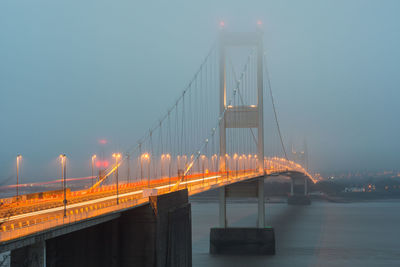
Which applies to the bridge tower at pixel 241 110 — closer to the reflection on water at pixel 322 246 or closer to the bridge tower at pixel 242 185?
the bridge tower at pixel 242 185

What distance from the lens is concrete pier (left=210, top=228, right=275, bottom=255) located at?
1308 inches

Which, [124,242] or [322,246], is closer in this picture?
[124,242]

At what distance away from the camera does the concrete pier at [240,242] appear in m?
33.2

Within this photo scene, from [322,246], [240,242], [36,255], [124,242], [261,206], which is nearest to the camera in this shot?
[36,255]

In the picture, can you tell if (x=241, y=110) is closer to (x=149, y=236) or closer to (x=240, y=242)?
(x=240, y=242)

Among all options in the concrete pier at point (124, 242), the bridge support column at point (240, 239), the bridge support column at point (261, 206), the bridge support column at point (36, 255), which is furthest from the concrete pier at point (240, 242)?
the bridge support column at point (36, 255)

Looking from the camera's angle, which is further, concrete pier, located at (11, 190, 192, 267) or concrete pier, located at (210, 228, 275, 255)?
concrete pier, located at (210, 228, 275, 255)

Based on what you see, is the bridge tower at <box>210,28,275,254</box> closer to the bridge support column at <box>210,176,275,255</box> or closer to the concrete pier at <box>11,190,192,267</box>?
the bridge support column at <box>210,176,275,255</box>

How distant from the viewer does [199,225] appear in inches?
2167

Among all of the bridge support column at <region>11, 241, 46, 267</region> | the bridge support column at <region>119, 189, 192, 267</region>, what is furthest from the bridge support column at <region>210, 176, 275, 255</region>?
the bridge support column at <region>11, 241, 46, 267</region>

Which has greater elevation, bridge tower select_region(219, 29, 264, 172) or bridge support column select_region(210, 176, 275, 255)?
bridge tower select_region(219, 29, 264, 172)

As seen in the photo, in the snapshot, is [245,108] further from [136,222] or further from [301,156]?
[301,156]

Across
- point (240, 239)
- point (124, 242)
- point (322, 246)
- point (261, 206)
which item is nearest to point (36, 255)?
point (124, 242)

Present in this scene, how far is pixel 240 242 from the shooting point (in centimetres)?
3331
